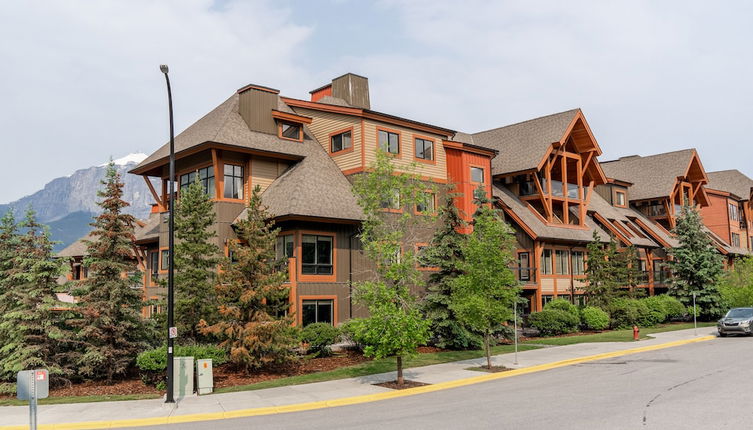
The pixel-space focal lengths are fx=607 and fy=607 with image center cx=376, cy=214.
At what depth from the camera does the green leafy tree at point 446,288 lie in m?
28.3

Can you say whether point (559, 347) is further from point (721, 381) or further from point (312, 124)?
point (312, 124)

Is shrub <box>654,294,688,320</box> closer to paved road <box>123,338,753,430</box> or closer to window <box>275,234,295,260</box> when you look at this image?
paved road <box>123,338,753,430</box>

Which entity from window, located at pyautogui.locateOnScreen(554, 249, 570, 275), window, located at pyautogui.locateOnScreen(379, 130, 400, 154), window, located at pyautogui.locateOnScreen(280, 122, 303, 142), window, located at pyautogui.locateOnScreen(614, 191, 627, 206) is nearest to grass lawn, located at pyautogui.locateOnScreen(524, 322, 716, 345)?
window, located at pyautogui.locateOnScreen(554, 249, 570, 275)

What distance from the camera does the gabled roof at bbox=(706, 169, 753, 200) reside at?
7016cm

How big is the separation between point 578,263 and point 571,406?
1326 inches

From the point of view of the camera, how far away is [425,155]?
116 feet

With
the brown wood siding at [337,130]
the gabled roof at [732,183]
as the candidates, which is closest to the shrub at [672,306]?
the brown wood siding at [337,130]

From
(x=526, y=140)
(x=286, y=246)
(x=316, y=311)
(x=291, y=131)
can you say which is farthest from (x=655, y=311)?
(x=291, y=131)

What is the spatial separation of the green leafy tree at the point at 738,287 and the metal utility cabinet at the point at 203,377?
3840cm

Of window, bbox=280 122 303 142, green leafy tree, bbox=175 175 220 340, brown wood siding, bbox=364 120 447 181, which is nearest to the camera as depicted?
green leafy tree, bbox=175 175 220 340

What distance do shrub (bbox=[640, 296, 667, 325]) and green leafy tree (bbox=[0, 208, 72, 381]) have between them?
36.5 m

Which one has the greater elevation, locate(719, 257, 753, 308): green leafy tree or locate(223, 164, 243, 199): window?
locate(223, 164, 243, 199): window

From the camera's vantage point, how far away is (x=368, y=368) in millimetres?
22578

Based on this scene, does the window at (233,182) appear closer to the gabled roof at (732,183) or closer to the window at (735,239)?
the window at (735,239)
